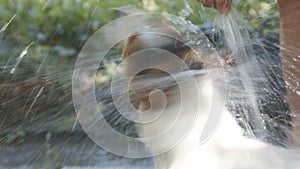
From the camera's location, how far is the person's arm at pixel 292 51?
1414 mm

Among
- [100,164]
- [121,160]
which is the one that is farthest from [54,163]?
[121,160]

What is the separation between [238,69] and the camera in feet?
4.80

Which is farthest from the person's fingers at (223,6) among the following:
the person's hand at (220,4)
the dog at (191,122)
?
the dog at (191,122)

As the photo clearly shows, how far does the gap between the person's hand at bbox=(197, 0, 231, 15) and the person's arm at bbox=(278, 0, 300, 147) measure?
0.15 meters

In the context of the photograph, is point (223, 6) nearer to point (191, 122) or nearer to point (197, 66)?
point (197, 66)

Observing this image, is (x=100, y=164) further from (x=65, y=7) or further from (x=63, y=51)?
(x=65, y=7)

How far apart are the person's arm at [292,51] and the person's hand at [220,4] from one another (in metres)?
0.15

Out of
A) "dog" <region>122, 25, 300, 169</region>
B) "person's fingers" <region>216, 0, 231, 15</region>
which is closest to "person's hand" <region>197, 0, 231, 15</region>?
"person's fingers" <region>216, 0, 231, 15</region>

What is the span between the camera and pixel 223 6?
4.62 ft

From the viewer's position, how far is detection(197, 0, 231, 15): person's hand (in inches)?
54.1

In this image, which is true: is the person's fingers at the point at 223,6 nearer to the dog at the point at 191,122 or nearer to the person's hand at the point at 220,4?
the person's hand at the point at 220,4

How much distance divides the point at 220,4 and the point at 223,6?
0.02 meters

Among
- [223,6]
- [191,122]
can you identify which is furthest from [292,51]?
[191,122]

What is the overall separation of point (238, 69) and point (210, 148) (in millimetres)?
358
